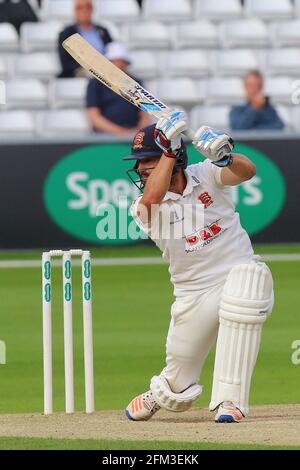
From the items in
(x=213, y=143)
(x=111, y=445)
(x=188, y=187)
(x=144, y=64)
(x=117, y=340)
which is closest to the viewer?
(x=111, y=445)

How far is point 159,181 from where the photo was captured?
6.43 m

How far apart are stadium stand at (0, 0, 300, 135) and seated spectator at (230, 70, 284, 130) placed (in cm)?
76

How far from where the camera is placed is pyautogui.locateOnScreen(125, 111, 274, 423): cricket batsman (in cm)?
652

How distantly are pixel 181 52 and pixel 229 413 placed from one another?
1071 cm

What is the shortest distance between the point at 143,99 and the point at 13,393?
236 cm

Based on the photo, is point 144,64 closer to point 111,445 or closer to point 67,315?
point 67,315

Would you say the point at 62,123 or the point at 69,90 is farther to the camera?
the point at 69,90

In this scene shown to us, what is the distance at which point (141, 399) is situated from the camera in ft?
23.0

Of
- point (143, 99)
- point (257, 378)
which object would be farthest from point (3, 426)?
point (257, 378)

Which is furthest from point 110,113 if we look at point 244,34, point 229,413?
point 229,413

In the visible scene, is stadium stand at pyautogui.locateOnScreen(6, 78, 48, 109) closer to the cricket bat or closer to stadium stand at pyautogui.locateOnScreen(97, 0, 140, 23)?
stadium stand at pyautogui.locateOnScreen(97, 0, 140, 23)

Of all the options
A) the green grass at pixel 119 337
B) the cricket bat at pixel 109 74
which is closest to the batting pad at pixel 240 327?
the cricket bat at pixel 109 74

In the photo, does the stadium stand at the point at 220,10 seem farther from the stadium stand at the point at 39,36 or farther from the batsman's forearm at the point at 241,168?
the batsman's forearm at the point at 241,168
